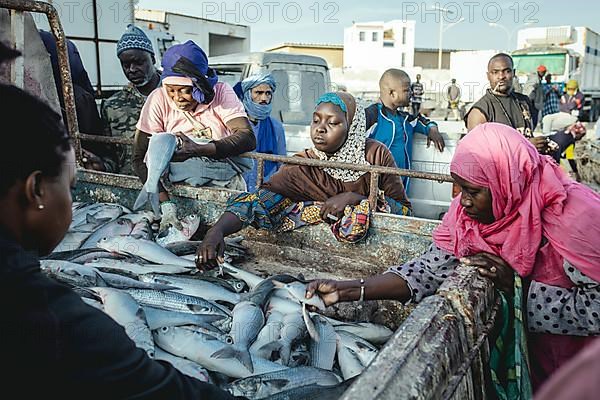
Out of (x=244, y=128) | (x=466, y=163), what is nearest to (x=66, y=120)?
(x=244, y=128)

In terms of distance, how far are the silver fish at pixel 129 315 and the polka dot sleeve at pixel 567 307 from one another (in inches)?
63.5

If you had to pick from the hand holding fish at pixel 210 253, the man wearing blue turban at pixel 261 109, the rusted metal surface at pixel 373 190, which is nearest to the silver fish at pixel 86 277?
the hand holding fish at pixel 210 253

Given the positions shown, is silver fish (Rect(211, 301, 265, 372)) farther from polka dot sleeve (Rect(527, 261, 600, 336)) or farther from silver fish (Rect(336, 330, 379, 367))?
polka dot sleeve (Rect(527, 261, 600, 336))

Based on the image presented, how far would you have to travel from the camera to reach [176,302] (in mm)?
2912

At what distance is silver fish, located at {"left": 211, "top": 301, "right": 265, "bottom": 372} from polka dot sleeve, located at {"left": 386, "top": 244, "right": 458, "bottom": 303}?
2.30ft

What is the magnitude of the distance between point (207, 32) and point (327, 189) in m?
13.2

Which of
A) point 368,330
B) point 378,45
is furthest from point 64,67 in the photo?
point 378,45

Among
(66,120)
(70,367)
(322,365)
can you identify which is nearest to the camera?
(70,367)

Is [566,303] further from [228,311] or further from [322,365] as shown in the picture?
[228,311]

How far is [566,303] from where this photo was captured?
2285 mm

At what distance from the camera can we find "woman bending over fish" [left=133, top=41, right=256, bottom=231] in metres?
4.04

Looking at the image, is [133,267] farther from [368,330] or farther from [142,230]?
[368,330]

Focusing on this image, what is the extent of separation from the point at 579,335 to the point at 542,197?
57cm

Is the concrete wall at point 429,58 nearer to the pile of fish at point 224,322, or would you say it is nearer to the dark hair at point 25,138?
the pile of fish at point 224,322
